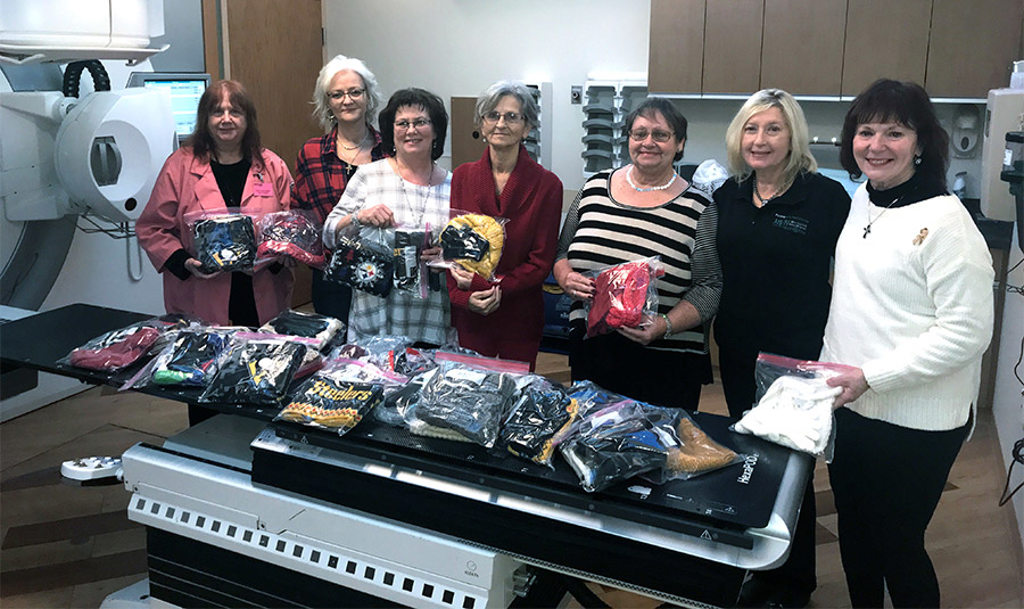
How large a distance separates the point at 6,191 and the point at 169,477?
1.72 metres

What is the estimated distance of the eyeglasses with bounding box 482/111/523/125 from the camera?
2205 millimetres

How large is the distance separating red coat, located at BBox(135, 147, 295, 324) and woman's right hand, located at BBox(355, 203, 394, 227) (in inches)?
17.6

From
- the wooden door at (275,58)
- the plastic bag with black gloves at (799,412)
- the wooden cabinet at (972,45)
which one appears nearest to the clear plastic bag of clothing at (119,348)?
Result: the plastic bag with black gloves at (799,412)

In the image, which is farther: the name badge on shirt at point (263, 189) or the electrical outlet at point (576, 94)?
the electrical outlet at point (576, 94)

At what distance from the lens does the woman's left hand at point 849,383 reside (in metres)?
1.59

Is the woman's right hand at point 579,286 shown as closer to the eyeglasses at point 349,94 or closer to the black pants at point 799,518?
the black pants at point 799,518

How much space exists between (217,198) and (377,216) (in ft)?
2.09

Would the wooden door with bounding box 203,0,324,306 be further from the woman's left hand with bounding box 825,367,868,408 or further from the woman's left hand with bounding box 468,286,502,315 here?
the woman's left hand with bounding box 825,367,868,408

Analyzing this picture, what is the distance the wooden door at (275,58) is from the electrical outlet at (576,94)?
5.04 ft

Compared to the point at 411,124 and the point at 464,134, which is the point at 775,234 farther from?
the point at 464,134

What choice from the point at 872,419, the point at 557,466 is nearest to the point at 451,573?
the point at 557,466

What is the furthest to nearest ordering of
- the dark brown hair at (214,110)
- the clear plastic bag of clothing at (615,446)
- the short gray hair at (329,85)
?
1. the short gray hair at (329,85)
2. the dark brown hair at (214,110)
3. the clear plastic bag of clothing at (615,446)

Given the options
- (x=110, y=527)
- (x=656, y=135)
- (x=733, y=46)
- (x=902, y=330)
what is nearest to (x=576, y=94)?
(x=733, y=46)

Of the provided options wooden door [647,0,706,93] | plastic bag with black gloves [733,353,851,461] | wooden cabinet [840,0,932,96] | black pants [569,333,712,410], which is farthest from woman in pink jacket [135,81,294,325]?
wooden cabinet [840,0,932,96]
